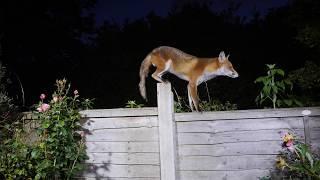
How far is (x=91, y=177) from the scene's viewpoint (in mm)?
4047

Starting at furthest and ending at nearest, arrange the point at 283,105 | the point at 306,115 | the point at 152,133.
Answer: the point at 283,105 < the point at 152,133 < the point at 306,115

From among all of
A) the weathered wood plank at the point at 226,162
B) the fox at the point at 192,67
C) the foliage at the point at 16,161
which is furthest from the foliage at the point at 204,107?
the foliage at the point at 16,161

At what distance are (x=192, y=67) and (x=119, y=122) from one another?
0.88 m

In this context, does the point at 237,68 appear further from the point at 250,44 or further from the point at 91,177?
the point at 91,177

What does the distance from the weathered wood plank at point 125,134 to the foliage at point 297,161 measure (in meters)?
1.12

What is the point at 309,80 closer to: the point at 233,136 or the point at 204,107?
the point at 204,107

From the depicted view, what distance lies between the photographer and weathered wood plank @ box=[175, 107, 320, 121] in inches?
145

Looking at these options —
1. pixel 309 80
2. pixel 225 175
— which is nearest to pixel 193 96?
pixel 225 175

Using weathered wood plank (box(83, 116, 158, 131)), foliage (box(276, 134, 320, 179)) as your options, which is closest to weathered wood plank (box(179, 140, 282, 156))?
foliage (box(276, 134, 320, 179))

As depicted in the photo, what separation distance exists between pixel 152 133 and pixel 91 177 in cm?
72

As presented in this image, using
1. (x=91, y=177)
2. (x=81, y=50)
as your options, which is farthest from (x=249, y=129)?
(x=81, y=50)

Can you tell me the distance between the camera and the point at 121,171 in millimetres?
3984

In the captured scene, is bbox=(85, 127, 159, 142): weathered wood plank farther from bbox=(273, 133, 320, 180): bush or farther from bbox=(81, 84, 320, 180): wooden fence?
bbox=(273, 133, 320, 180): bush

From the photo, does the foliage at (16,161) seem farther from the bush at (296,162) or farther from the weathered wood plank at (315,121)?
the weathered wood plank at (315,121)
